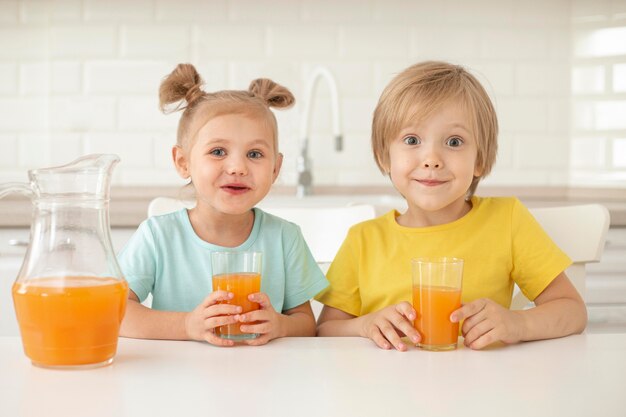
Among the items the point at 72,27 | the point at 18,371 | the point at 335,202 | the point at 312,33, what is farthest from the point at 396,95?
the point at 72,27

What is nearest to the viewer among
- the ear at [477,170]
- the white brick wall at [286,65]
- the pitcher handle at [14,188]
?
the pitcher handle at [14,188]

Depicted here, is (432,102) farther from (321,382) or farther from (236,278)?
(321,382)

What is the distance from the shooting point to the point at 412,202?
4.77 ft

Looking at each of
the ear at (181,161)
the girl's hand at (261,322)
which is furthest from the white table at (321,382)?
the ear at (181,161)

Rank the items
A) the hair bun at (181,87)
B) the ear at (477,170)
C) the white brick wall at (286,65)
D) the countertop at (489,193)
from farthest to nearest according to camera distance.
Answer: the white brick wall at (286,65) → the countertop at (489,193) → the ear at (477,170) → the hair bun at (181,87)

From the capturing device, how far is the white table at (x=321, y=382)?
0.77m

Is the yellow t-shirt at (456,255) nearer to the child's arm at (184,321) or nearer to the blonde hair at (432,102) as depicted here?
the blonde hair at (432,102)

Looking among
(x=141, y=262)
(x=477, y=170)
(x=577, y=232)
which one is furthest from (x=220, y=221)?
(x=577, y=232)

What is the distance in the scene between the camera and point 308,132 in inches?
114

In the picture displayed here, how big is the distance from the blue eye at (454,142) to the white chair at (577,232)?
0.92ft

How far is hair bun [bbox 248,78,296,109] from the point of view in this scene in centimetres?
140

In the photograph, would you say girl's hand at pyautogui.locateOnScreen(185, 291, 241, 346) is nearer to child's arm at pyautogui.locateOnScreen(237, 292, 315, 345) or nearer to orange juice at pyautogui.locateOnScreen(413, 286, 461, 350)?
child's arm at pyautogui.locateOnScreen(237, 292, 315, 345)

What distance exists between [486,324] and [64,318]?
54 cm

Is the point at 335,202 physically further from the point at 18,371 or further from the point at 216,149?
the point at 18,371
